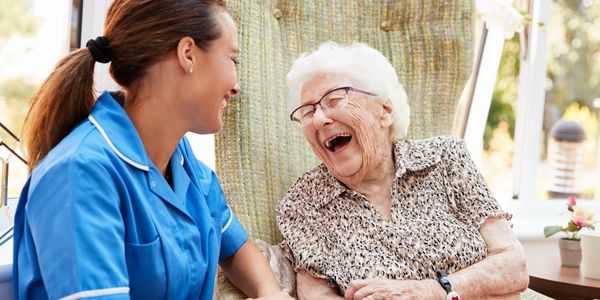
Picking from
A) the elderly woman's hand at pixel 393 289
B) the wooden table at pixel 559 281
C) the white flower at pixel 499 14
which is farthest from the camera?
the white flower at pixel 499 14

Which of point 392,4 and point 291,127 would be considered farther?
point 392,4

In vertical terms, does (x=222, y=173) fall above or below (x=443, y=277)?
above

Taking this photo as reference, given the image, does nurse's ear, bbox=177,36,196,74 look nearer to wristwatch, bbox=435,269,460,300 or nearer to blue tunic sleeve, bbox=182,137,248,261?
blue tunic sleeve, bbox=182,137,248,261

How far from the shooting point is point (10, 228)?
1.60 meters

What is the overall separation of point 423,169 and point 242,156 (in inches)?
18.9

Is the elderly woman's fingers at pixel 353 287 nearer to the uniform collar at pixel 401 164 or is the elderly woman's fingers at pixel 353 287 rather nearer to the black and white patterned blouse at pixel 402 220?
the black and white patterned blouse at pixel 402 220

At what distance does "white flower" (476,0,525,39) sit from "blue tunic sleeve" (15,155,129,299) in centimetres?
186

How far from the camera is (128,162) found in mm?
1285

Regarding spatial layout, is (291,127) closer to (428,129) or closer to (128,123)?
(428,129)

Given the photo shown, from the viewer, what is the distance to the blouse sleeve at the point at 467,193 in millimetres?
1773

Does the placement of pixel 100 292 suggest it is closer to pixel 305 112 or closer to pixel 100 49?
pixel 100 49

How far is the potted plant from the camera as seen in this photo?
227cm

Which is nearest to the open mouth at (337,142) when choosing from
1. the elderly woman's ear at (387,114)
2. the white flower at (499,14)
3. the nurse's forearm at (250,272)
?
the elderly woman's ear at (387,114)

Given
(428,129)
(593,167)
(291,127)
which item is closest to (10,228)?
(291,127)
